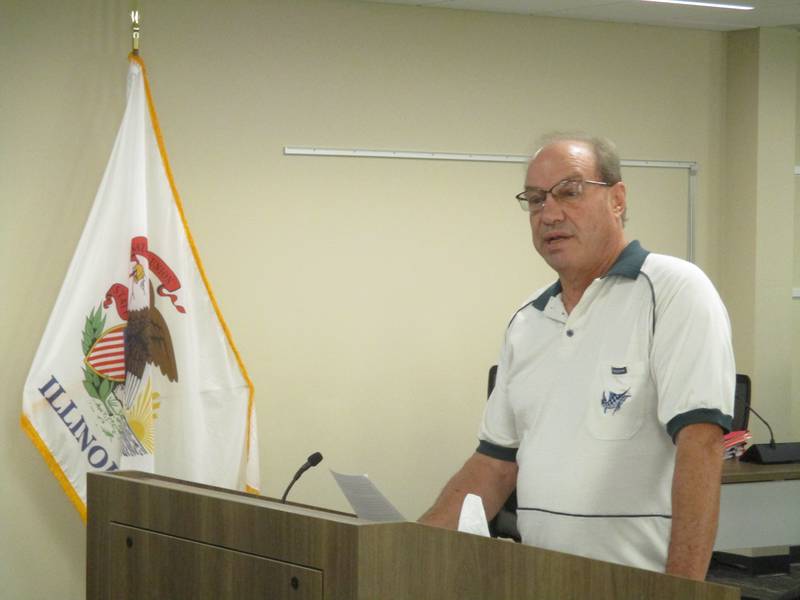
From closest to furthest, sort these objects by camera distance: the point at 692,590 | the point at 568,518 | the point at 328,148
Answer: the point at 692,590, the point at 568,518, the point at 328,148

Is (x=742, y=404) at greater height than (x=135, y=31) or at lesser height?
lesser

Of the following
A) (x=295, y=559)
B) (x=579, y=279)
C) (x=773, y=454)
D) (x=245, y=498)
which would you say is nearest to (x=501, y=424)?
(x=579, y=279)

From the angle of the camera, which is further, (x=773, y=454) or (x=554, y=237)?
(x=773, y=454)

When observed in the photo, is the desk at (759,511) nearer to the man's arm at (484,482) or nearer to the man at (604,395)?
the man's arm at (484,482)

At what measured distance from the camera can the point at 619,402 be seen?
2012 millimetres

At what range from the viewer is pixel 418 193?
217 inches

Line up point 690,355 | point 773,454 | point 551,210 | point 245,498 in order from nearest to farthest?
point 245,498, point 690,355, point 551,210, point 773,454

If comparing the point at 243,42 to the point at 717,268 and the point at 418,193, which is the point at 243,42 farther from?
the point at 717,268

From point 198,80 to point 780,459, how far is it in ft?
10.6

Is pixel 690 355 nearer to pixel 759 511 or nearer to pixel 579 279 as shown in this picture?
pixel 579 279

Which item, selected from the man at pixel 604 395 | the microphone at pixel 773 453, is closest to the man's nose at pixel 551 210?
the man at pixel 604 395

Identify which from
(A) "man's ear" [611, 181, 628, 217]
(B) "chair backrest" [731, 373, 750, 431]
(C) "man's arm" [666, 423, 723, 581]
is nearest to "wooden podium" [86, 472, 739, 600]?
(C) "man's arm" [666, 423, 723, 581]

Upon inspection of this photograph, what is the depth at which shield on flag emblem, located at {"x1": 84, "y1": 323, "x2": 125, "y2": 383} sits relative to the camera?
14.8 ft

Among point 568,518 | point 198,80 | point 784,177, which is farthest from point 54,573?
point 784,177
